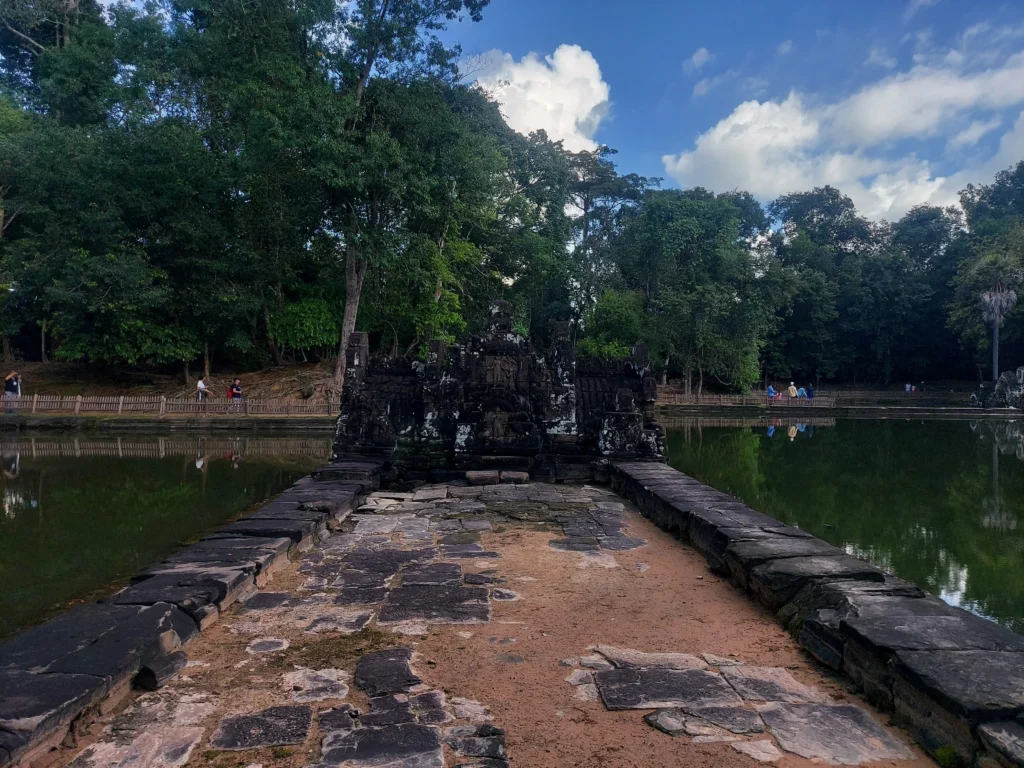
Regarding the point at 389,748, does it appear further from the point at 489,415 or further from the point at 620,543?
the point at 489,415

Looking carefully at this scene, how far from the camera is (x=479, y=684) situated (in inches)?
94.9

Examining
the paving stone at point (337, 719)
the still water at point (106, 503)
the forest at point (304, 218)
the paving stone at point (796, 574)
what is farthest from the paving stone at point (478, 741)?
the forest at point (304, 218)

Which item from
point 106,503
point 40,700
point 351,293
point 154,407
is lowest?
point 106,503

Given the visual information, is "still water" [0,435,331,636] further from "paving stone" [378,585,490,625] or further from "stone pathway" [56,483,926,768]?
"paving stone" [378,585,490,625]

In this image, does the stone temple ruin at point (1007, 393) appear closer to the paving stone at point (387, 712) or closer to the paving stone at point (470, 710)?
the paving stone at point (470, 710)

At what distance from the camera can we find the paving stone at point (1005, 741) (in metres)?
1.71

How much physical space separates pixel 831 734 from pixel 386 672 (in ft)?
5.05

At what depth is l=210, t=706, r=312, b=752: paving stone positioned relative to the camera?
2008 millimetres

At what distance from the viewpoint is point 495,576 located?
3766 millimetres

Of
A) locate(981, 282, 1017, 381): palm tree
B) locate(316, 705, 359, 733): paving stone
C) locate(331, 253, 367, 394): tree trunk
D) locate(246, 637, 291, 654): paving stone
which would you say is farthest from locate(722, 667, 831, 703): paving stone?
locate(981, 282, 1017, 381): palm tree

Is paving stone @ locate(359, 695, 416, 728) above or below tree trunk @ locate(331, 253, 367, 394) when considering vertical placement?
below

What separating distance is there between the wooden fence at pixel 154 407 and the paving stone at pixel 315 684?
49.2ft

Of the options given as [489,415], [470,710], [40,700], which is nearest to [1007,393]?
[489,415]

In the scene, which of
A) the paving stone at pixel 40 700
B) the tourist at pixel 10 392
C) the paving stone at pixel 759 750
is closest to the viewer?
the paving stone at pixel 40 700
